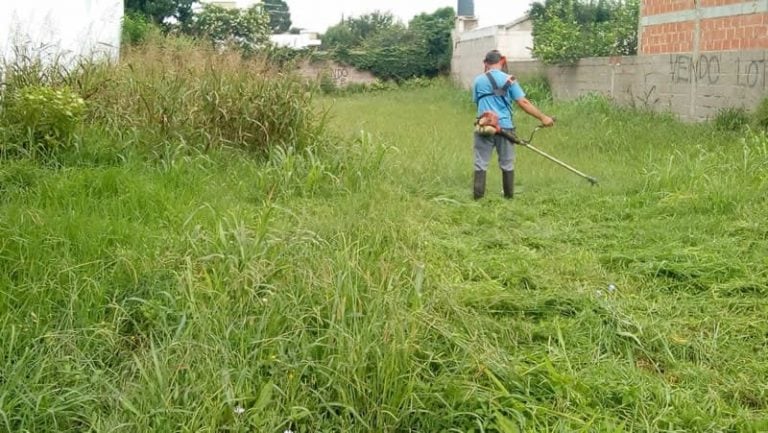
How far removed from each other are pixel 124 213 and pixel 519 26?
24.7 meters

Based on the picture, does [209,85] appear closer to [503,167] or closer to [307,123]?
[307,123]

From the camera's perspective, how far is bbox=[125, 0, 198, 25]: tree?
2481cm

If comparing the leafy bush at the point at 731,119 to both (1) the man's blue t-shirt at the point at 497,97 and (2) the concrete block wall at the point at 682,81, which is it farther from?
(1) the man's blue t-shirt at the point at 497,97

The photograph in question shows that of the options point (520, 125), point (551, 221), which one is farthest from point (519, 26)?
point (551, 221)

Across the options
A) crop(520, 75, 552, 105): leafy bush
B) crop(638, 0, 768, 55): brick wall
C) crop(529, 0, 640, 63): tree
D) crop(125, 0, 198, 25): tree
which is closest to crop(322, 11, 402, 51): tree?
crop(125, 0, 198, 25): tree

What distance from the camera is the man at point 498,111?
279 inches

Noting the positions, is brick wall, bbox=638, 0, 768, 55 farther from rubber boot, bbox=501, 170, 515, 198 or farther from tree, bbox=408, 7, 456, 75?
tree, bbox=408, 7, 456, 75

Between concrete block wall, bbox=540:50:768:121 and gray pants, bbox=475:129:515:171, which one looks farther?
concrete block wall, bbox=540:50:768:121

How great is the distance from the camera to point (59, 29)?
35.2 feet

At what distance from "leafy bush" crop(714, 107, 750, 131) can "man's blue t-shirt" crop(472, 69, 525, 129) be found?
4663 millimetres

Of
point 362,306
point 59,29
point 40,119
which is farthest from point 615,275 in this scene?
point 59,29

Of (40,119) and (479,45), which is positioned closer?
(40,119)

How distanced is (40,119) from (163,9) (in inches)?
812

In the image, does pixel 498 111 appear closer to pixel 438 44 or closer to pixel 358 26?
pixel 438 44
